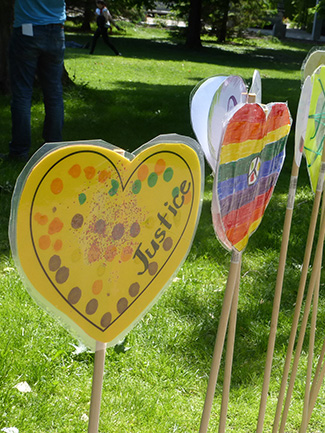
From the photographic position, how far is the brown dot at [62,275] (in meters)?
1.04

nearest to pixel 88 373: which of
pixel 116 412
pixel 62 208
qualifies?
pixel 116 412

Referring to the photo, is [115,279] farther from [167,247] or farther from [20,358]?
[20,358]

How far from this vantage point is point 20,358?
89.4 inches

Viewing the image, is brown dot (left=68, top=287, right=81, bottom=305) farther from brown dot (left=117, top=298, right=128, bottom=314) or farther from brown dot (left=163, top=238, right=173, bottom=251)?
brown dot (left=163, top=238, right=173, bottom=251)

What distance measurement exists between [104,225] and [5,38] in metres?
6.17

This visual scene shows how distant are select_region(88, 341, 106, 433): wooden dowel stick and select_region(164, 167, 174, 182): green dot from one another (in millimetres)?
326

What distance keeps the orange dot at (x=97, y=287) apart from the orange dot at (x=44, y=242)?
12cm

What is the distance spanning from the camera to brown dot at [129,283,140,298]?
3.72 ft

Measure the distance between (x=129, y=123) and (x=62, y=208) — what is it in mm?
5614

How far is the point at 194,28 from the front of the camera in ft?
67.1

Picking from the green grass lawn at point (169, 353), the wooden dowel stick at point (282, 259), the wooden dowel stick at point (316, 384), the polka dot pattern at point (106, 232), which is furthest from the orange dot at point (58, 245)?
the green grass lawn at point (169, 353)

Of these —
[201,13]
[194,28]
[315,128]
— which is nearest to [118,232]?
[315,128]

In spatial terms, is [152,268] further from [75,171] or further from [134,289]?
[75,171]

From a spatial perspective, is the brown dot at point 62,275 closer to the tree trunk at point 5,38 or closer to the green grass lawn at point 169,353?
the green grass lawn at point 169,353
